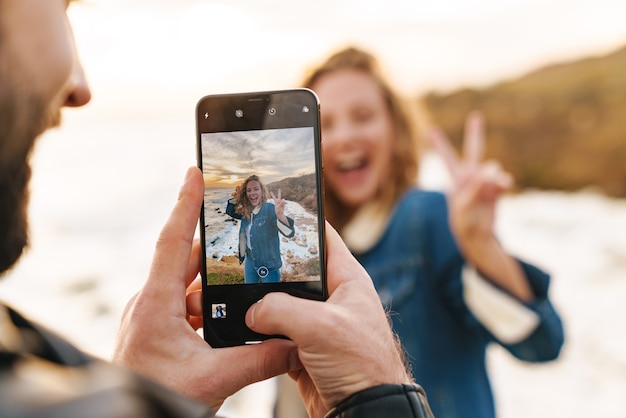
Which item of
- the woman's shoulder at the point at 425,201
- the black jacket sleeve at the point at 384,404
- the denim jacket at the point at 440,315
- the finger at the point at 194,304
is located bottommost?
the denim jacket at the point at 440,315

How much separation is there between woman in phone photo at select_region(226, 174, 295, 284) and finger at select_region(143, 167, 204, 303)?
71mm

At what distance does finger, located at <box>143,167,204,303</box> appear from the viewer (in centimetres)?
78

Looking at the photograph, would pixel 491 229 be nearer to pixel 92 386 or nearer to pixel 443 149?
pixel 443 149

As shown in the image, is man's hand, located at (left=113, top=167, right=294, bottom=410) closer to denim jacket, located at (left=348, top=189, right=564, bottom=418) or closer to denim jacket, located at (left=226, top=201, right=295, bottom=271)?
denim jacket, located at (left=226, top=201, right=295, bottom=271)

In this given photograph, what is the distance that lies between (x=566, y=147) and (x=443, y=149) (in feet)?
9.65

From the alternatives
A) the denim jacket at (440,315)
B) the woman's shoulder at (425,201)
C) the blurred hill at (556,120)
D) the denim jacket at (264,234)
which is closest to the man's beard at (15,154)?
the denim jacket at (264,234)

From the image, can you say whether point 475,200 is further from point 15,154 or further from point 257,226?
point 15,154

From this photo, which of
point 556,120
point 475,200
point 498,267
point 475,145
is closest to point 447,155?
point 475,145

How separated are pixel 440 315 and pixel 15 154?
152cm

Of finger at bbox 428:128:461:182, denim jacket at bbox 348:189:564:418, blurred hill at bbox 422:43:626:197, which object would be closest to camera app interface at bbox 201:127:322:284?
denim jacket at bbox 348:189:564:418

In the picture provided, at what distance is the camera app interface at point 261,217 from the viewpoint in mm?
853

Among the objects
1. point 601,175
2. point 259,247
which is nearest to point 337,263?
point 259,247

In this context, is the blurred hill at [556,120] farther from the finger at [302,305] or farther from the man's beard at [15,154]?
the man's beard at [15,154]

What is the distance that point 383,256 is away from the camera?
1980 millimetres
